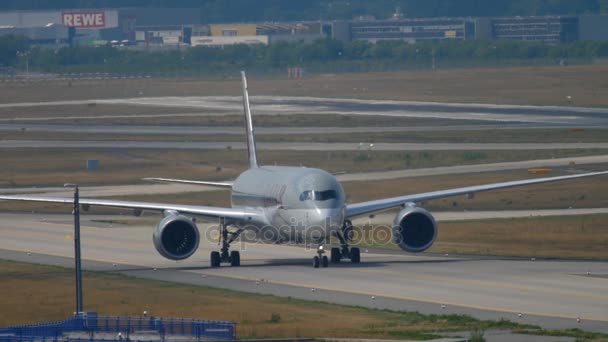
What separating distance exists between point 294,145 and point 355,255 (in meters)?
56.5

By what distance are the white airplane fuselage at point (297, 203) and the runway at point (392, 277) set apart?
62.3 inches

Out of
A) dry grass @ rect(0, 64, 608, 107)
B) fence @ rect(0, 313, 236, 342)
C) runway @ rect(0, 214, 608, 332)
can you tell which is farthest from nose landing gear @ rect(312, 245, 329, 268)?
dry grass @ rect(0, 64, 608, 107)

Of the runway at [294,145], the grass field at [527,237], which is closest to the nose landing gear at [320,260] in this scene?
the grass field at [527,237]

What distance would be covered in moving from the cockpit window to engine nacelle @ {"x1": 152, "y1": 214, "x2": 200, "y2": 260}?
Answer: 4636mm

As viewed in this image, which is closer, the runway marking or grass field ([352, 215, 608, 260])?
the runway marking

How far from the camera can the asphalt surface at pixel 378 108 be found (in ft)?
450

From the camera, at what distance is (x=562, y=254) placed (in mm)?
58719

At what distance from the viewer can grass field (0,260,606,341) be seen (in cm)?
4053

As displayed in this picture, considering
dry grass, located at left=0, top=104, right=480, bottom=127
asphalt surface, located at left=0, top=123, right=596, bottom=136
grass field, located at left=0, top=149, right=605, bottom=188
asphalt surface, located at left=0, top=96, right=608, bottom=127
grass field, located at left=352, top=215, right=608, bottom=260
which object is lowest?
grass field, located at left=352, top=215, right=608, bottom=260

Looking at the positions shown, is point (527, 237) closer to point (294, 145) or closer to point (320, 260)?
point (320, 260)

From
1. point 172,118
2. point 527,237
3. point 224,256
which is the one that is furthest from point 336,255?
point 172,118

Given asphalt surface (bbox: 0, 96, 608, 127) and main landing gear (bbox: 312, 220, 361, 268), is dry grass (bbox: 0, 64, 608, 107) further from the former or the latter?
main landing gear (bbox: 312, 220, 361, 268)

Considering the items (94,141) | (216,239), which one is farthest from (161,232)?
(94,141)

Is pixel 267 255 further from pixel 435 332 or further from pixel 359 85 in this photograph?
pixel 359 85
